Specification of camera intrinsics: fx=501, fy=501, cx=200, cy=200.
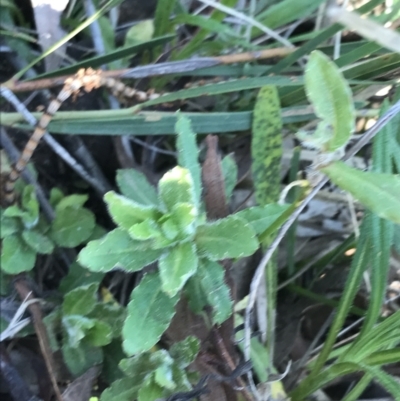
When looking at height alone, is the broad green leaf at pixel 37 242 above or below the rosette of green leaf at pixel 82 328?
above

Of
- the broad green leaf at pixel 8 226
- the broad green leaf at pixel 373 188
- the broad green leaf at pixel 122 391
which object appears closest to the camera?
the broad green leaf at pixel 373 188

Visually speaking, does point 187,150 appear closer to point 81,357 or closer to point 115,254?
point 115,254

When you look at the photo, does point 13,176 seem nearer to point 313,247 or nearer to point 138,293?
point 138,293

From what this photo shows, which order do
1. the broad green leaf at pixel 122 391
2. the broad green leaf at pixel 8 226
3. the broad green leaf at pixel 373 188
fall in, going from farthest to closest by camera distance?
the broad green leaf at pixel 8 226
the broad green leaf at pixel 122 391
the broad green leaf at pixel 373 188

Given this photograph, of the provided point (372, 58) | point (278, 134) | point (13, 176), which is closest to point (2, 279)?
point (13, 176)

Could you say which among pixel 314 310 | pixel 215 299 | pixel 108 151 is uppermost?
pixel 108 151

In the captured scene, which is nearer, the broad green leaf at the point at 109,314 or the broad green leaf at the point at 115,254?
the broad green leaf at the point at 115,254

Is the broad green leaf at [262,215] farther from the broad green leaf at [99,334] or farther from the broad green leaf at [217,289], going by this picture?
the broad green leaf at [99,334]

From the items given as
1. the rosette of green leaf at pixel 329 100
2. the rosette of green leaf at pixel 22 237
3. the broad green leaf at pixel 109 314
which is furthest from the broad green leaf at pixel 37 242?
the rosette of green leaf at pixel 329 100

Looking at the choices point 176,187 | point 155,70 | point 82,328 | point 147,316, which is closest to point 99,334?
point 82,328
